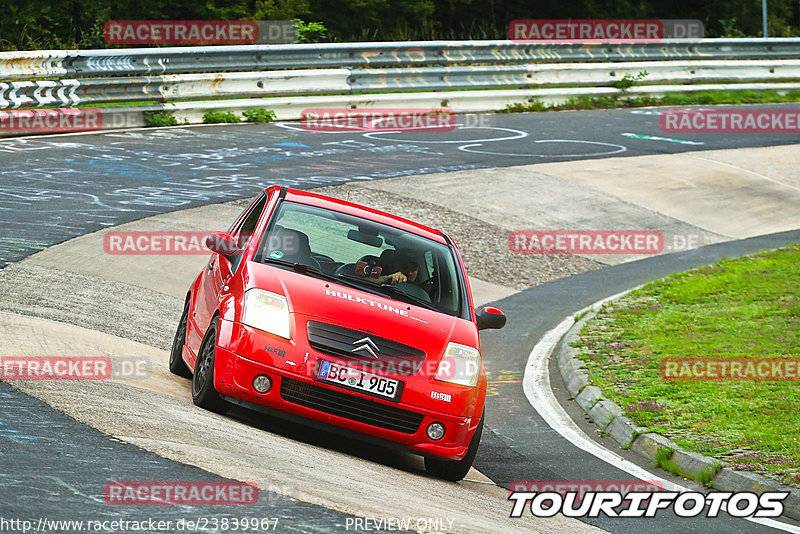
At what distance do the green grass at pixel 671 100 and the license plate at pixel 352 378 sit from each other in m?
17.7

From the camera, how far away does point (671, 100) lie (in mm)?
26156

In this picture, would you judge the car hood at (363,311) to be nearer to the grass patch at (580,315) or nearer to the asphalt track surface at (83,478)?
the asphalt track surface at (83,478)

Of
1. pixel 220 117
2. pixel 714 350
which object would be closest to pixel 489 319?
pixel 714 350

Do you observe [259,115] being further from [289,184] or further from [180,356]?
[180,356]

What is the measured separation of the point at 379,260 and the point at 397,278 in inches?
9.2

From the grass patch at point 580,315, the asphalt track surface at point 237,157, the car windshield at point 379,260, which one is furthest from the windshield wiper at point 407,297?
the asphalt track surface at point 237,157

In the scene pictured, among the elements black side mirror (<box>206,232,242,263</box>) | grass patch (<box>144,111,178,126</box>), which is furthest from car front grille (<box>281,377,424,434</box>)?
grass patch (<box>144,111,178,126</box>)

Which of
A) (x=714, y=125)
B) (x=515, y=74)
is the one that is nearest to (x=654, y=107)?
(x=714, y=125)

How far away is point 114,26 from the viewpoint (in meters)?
34.8

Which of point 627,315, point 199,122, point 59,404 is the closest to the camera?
point 59,404

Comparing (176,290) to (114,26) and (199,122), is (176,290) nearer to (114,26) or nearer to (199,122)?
(199,122)

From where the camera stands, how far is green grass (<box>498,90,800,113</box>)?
80.7 feet

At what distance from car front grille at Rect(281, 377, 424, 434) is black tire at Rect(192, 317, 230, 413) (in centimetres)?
51

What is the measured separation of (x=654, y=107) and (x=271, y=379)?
805 inches
